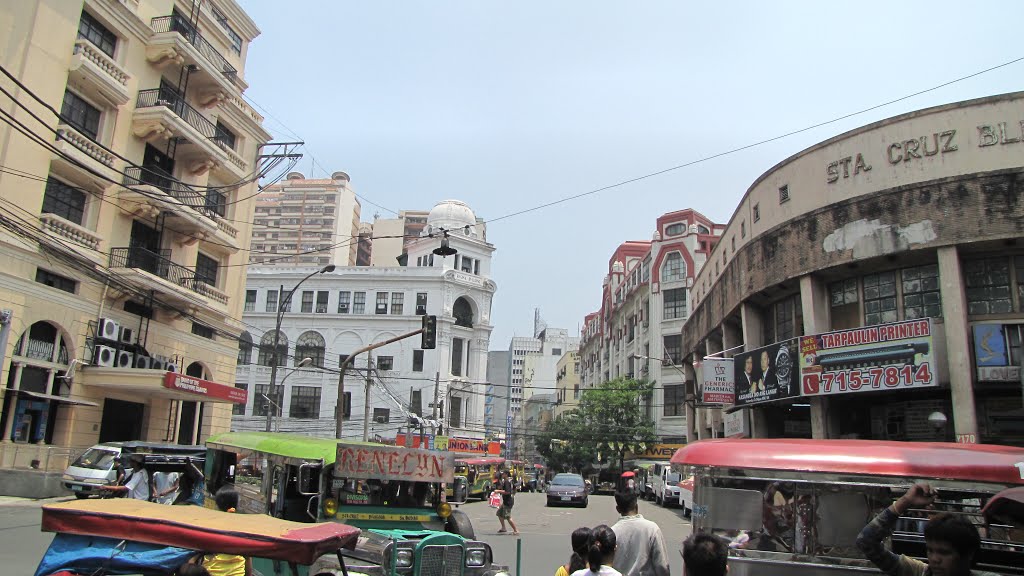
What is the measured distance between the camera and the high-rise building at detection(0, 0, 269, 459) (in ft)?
70.7

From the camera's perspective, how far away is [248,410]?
62.7 meters

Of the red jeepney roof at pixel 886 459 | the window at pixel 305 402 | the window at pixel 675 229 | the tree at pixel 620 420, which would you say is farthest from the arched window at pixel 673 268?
the red jeepney roof at pixel 886 459

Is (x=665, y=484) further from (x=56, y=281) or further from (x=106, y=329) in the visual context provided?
(x=56, y=281)

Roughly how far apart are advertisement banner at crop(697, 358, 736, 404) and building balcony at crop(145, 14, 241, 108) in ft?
74.3

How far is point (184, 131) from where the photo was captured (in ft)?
88.6

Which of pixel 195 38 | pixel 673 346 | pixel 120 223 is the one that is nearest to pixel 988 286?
pixel 120 223

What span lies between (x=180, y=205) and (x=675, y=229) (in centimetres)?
4006

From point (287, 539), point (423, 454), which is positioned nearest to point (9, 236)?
point (423, 454)

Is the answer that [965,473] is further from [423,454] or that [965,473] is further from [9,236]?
[9,236]

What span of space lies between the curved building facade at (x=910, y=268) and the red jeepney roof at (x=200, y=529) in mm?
17235

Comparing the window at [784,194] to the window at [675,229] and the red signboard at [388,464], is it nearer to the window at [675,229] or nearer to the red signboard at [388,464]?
the red signboard at [388,464]

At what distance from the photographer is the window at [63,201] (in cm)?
2286

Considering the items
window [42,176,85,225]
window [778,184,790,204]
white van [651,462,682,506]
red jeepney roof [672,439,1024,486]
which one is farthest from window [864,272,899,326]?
window [42,176,85,225]

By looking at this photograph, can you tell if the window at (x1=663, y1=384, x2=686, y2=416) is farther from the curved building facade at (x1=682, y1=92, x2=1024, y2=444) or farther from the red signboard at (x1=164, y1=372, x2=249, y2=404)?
the red signboard at (x1=164, y1=372, x2=249, y2=404)
